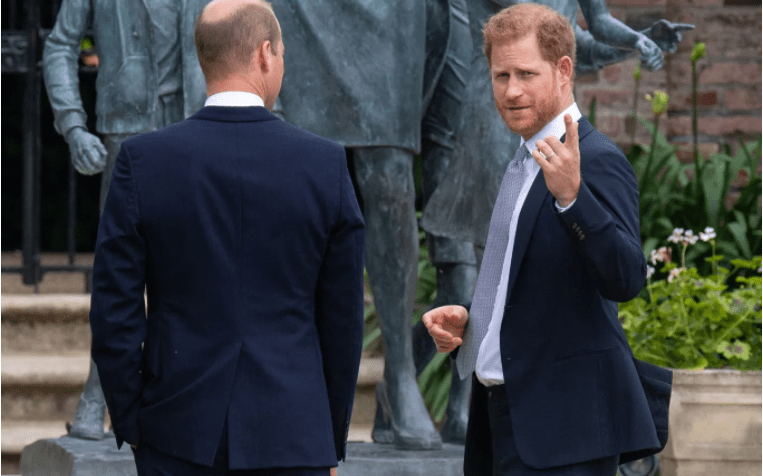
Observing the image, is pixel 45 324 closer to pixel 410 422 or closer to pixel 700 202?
pixel 410 422

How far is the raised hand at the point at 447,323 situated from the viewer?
1.95 m

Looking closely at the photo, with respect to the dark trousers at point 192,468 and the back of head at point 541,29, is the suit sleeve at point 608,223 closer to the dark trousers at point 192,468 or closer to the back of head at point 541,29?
the back of head at point 541,29

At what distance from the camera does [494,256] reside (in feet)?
6.32

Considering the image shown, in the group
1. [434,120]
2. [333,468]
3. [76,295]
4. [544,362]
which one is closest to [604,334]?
[544,362]

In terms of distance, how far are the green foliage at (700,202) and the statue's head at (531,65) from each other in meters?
3.13

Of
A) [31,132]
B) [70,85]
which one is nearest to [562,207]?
[70,85]

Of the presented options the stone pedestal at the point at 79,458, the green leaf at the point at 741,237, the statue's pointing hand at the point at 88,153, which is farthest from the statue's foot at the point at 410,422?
the green leaf at the point at 741,237

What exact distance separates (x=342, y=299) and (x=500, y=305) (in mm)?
267

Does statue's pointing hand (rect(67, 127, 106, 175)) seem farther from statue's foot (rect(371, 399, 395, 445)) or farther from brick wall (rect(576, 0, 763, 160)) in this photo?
brick wall (rect(576, 0, 763, 160))

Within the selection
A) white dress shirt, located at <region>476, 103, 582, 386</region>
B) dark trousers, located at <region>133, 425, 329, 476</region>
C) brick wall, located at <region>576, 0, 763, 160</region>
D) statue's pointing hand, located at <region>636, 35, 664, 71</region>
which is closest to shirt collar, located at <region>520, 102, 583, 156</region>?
white dress shirt, located at <region>476, 103, 582, 386</region>

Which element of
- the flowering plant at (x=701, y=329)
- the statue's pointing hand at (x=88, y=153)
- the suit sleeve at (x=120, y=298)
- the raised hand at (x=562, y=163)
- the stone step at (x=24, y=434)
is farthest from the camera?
the stone step at (x=24, y=434)

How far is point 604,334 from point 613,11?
13.0 ft

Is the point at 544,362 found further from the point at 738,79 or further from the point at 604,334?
the point at 738,79

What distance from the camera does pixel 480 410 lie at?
6.46 ft
